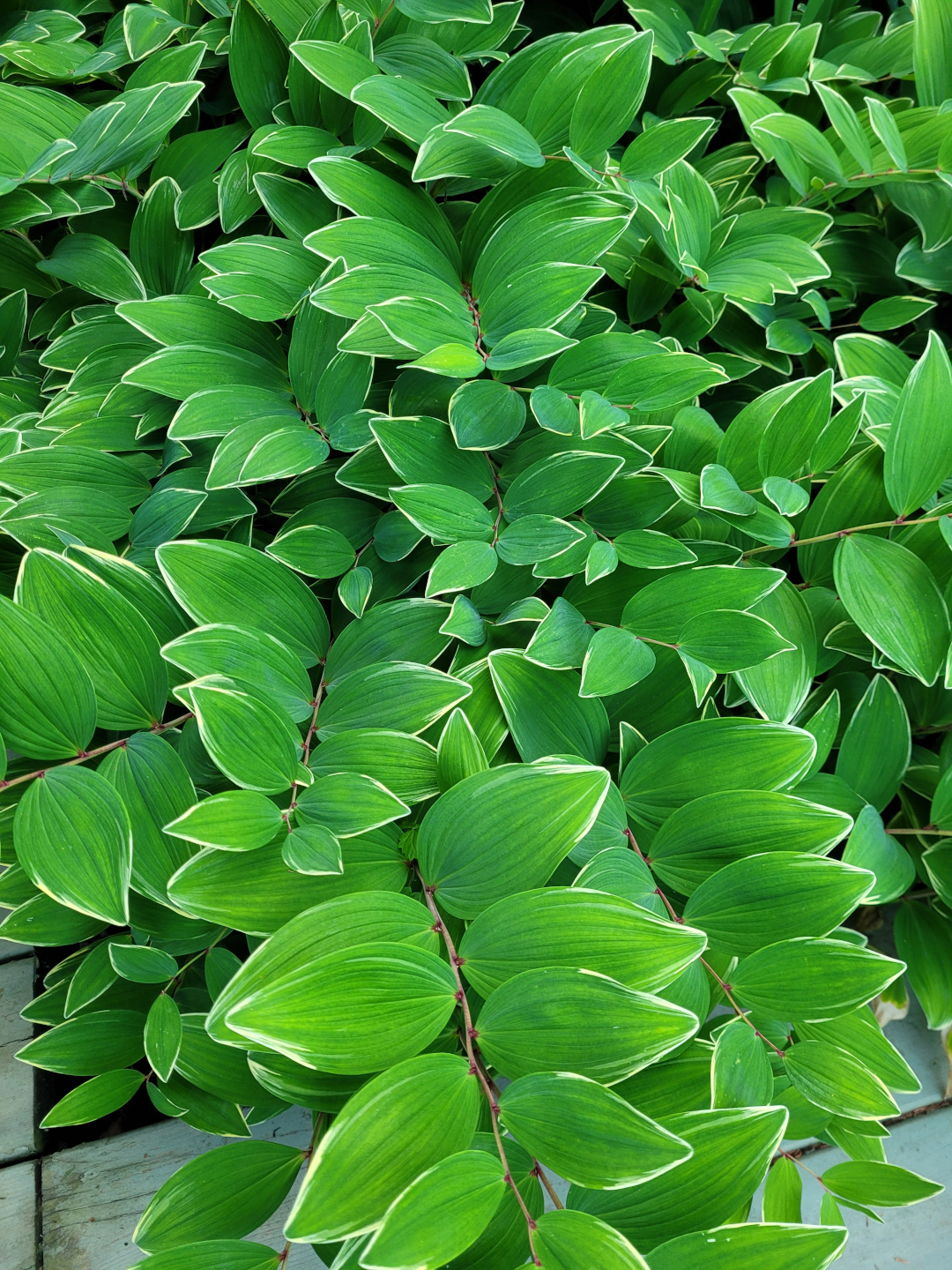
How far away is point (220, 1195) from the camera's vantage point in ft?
1.68

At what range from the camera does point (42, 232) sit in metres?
0.84

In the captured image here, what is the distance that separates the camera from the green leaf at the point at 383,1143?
346 mm

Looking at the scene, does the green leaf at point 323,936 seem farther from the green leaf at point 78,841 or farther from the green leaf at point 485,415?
the green leaf at point 485,415

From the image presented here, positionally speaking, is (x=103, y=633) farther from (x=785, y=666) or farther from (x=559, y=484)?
(x=785, y=666)

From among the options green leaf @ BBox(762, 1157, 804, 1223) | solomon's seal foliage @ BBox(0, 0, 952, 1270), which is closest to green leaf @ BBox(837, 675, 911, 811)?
solomon's seal foliage @ BBox(0, 0, 952, 1270)

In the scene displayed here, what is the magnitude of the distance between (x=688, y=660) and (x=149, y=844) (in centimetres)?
33

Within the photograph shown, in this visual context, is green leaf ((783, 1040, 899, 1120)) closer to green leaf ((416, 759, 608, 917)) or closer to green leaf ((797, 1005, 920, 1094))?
green leaf ((797, 1005, 920, 1094))

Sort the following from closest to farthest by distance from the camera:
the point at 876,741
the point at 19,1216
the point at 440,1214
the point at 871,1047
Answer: the point at 440,1214 < the point at 871,1047 < the point at 876,741 < the point at 19,1216

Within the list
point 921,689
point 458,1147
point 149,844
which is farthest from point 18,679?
point 921,689

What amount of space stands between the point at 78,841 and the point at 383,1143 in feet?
0.72

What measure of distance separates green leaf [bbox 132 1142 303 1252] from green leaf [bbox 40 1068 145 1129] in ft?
0.38

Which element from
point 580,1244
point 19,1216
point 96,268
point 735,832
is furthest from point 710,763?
point 19,1216

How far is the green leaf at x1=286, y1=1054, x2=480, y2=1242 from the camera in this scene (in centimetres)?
35

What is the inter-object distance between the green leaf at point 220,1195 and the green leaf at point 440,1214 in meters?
0.22
